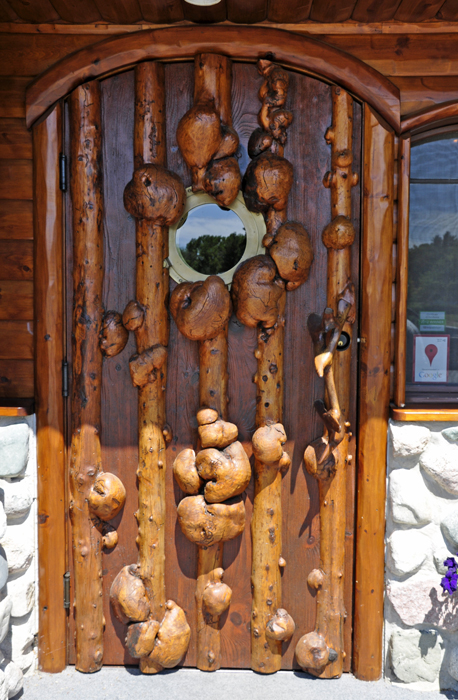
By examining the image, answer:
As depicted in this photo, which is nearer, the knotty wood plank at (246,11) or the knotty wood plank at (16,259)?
the knotty wood plank at (246,11)

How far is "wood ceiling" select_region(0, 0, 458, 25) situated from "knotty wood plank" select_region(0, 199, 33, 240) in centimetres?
77

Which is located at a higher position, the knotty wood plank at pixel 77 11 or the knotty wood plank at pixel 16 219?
the knotty wood plank at pixel 77 11

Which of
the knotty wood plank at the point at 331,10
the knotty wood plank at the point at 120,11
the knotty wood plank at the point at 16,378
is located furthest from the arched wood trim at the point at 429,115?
the knotty wood plank at the point at 16,378

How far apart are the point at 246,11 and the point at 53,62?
2.80ft

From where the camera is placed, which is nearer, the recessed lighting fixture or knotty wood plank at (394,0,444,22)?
the recessed lighting fixture

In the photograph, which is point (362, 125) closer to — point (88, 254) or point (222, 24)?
point (222, 24)

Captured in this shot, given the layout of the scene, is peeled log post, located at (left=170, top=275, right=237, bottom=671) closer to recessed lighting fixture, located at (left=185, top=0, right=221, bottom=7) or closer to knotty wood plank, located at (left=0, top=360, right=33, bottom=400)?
knotty wood plank, located at (left=0, top=360, right=33, bottom=400)

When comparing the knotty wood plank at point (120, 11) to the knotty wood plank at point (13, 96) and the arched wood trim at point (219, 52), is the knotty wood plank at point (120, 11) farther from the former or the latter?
the knotty wood plank at point (13, 96)

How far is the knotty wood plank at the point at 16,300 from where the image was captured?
2.29 meters

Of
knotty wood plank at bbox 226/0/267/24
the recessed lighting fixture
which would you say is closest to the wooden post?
the recessed lighting fixture

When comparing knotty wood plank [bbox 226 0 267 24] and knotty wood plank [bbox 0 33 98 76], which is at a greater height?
knotty wood plank [bbox 226 0 267 24]

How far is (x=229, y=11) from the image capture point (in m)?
2.12

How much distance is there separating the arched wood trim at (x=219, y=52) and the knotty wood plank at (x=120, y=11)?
0.06m

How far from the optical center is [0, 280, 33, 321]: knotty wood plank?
7.52ft
